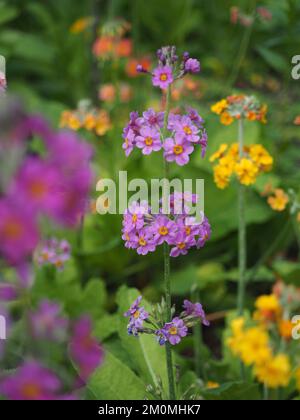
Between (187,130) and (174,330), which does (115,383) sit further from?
(187,130)

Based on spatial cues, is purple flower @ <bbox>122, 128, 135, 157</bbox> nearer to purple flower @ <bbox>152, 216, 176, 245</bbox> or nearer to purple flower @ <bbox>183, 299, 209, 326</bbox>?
purple flower @ <bbox>152, 216, 176, 245</bbox>

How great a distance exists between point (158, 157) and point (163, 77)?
59.7 inches

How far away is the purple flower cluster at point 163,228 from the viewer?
1.63m

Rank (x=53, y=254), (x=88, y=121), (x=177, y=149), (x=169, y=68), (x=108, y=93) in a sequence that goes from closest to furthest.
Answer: (x=177, y=149) < (x=169, y=68) < (x=53, y=254) < (x=88, y=121) < (x=108, y=93)

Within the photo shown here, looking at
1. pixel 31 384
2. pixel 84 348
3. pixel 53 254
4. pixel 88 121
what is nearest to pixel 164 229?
pixel 84 348

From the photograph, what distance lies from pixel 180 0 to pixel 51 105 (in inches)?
72.0

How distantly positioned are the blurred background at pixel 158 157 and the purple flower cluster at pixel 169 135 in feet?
2.14

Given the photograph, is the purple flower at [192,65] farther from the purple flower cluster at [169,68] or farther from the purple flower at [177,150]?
the purple flower at [177,150]

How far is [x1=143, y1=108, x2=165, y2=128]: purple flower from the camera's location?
169 cm

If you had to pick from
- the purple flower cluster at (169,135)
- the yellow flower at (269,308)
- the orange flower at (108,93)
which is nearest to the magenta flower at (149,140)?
the purple flower cluster at (169,135)

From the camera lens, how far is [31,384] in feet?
3.51

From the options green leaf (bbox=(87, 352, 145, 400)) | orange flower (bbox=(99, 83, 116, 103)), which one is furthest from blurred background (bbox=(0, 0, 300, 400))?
green leaf (bbox=(87, 352, 145, 400))
